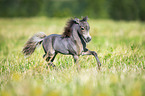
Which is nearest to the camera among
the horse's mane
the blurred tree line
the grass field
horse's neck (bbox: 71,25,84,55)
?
the grass field

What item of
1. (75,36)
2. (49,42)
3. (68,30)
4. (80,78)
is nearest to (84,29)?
(75,36)

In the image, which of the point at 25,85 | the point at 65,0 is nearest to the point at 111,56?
the point at 25,85

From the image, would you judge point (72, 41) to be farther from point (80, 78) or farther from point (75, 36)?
point (80, 78)

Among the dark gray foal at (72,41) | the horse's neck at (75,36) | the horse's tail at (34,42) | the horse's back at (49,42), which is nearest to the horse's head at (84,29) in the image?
the dark gray foal at (72,41)

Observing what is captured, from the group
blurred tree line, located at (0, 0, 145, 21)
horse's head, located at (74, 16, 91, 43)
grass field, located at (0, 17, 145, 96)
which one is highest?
blurred tree line, located at (0, 0, 145, 21)

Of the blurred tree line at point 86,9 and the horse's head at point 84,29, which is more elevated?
the blurred tree line at point 86,9

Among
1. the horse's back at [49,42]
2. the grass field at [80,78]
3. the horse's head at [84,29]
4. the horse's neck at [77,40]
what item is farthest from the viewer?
the horse's back at [49,42]

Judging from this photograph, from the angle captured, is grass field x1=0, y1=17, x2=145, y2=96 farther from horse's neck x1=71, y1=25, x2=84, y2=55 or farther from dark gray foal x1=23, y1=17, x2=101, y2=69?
horse's neck x1=71, y1=25, x2=84, y2=55

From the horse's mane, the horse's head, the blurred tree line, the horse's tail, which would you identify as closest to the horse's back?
the horse's mane

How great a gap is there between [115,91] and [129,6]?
34.0 meters

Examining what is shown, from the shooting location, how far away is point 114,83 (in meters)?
2.54

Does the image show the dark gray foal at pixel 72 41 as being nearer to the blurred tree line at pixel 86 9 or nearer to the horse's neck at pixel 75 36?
the horse's neck at pixel 75 36

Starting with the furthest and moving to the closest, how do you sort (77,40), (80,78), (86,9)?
(86,9)
(77,40)
(80,78)

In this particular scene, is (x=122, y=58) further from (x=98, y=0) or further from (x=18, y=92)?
(x=98, y=0)
